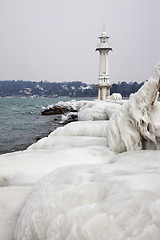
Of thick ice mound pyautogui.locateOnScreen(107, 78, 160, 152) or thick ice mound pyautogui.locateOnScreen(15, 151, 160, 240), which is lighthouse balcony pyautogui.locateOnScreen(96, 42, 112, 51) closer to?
Result: thick ice mound pyautogui.locateOnScreen(107, 78, 160, 152)

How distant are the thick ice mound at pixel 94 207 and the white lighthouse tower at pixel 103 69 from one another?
126 ft

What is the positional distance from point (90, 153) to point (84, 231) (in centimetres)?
286

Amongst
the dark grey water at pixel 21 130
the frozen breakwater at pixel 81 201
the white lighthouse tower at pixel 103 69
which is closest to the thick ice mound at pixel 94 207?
the frozen breakwater at pixel 81 201

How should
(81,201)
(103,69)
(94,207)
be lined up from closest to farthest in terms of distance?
(94,207)
(81,201)
(103,69)

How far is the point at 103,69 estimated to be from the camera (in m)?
40.4

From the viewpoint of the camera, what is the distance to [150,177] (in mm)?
1824

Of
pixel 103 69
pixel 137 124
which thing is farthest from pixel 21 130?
pixel 103 69

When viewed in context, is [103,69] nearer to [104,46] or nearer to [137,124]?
[104,46]

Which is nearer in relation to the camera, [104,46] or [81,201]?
[81,201]

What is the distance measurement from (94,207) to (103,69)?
40690 millimetres

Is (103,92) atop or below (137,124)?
atop

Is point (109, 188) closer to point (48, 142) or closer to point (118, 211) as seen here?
point (118, 211)

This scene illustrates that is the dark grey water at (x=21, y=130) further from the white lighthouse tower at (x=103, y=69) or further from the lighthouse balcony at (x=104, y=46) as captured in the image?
the lighthouse balcony at (x=104, y=46)

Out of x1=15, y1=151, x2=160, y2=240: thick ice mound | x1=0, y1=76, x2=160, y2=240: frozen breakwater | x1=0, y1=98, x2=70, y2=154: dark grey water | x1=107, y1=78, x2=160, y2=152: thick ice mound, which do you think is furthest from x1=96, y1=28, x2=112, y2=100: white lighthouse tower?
x1=15, y1=151, x2=160, y2=240: thick ice mound
